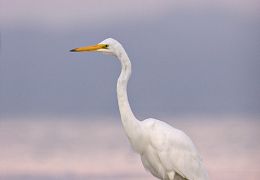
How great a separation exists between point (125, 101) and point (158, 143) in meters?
0.31

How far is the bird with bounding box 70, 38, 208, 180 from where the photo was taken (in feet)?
13.7

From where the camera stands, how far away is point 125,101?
4.13 m

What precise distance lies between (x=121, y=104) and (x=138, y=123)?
0.55 ft

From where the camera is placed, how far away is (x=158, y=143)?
13.8 feet

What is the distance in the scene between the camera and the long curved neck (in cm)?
411

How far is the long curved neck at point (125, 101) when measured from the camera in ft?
13.5

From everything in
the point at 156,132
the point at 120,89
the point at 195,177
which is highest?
the point at 120,89

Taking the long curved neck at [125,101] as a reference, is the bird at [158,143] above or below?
below

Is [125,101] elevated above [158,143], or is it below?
above

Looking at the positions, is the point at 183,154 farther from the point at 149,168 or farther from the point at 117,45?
the point at 117,45

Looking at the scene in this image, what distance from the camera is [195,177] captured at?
167 inches

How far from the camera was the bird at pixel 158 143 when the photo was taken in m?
4.17

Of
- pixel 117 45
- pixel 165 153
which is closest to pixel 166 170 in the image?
pixel 165 153

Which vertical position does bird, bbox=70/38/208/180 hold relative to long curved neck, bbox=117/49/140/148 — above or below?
below
